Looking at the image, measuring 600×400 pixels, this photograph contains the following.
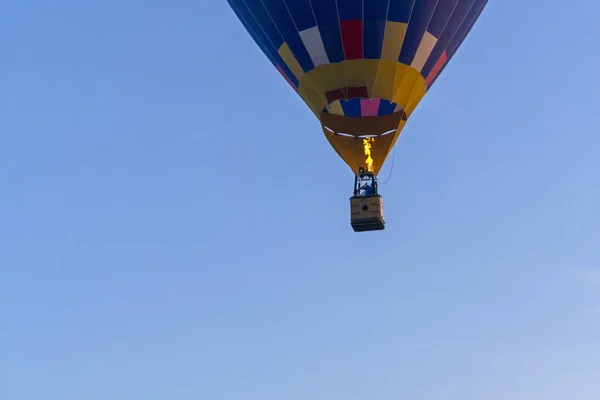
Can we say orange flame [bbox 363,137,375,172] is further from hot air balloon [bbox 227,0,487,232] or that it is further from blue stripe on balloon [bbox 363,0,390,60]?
blue stripe on balloon [bbox 363,0,390,60]

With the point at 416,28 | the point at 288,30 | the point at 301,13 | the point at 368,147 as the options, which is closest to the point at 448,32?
the point at 416,28

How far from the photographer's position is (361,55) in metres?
18.9

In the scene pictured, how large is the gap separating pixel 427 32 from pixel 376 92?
125 centimetres

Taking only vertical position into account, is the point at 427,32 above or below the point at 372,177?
above

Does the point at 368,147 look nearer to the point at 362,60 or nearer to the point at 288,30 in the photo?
the point at 362,60

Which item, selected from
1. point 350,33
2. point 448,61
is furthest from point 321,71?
point 448,61

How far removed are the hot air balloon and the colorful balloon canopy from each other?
2 centimetres

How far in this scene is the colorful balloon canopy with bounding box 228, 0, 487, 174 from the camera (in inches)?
740

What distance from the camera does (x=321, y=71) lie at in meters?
19.2

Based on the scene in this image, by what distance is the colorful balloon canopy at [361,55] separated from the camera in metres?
18.8

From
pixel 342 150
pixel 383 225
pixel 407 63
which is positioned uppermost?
pixel 407 63

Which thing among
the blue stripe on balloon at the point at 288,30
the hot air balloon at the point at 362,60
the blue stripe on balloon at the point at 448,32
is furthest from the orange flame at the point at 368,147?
the blue stripe on balloon at the point at 288,30

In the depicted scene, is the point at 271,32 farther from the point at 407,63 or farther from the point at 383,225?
the point at 383,225

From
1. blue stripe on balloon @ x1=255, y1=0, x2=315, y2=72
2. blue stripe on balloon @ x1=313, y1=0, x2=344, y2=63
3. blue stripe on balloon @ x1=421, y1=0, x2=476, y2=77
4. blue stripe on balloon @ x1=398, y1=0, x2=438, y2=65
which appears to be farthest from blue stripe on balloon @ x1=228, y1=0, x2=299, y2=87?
blue stripe on balloon @ x1=421, y1=0, x2=476, y2=77
